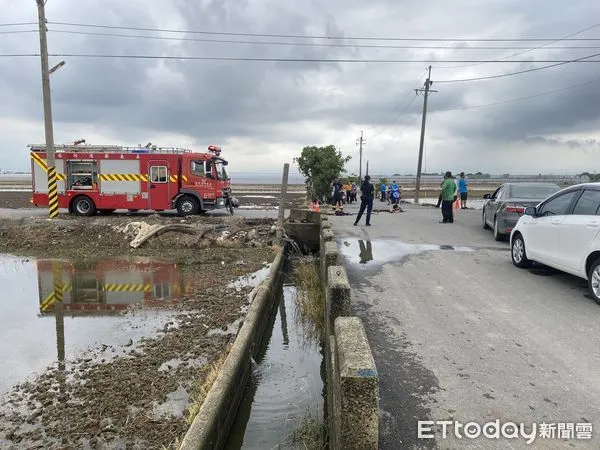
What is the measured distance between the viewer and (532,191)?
37.5 feet

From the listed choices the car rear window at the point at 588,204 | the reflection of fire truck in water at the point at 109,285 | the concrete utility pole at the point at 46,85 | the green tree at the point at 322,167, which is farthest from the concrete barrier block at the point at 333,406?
the green tree at the point at 322,167

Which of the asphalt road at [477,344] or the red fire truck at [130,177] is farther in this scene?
the red fire truck at [130,177]

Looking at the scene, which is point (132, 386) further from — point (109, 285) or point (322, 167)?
point (322, 167)

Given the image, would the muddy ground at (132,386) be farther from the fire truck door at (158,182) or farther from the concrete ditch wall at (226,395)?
the fire truck door at (158,182)

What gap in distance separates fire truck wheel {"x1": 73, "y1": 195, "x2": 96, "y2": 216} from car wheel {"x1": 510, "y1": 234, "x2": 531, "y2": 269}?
17600 millimetres

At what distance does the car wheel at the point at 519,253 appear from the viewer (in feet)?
26.8

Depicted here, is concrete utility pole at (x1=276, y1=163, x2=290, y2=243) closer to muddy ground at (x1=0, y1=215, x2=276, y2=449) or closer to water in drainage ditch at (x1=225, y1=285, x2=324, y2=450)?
muddy ground at (x1=0, y1=215, x2=276, y2=449)

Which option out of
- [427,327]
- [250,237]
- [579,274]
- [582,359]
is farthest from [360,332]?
[250,237]

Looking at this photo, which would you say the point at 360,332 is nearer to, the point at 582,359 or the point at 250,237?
the point at 582,359

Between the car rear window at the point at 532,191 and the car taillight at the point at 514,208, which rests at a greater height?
the car rear window at the point at 532,191

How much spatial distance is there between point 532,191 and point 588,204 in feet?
17.4

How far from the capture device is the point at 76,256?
13.3 m

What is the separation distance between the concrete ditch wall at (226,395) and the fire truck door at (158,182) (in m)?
13.9

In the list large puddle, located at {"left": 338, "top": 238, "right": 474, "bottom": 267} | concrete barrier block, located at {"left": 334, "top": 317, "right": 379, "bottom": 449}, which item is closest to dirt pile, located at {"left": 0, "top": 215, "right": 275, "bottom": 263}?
large puddle, located at {"left": 338, "top": 238, "right": 474, "bottom": 267}
